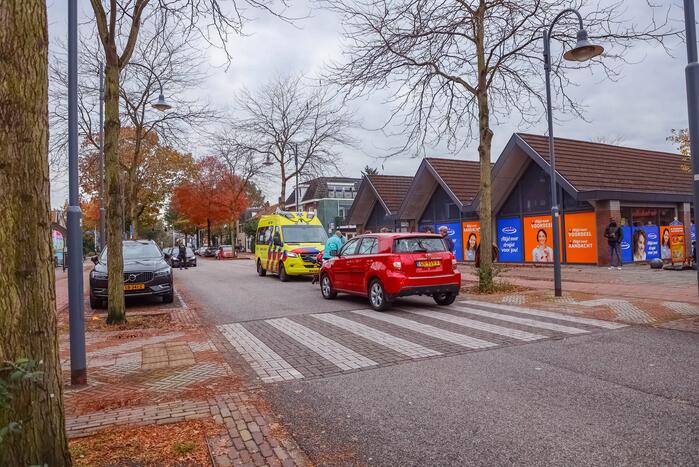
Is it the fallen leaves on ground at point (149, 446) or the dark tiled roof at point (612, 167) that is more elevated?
the dark tiled roof at point (612, 167)

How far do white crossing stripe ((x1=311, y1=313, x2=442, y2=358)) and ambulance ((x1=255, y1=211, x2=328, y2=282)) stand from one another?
27.4 feet

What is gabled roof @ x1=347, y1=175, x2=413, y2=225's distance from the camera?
31.2 meters

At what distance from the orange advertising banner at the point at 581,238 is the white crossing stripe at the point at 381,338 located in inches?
536

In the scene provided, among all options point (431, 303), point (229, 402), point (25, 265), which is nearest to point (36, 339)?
point (25, 265)

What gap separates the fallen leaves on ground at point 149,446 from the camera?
340cm

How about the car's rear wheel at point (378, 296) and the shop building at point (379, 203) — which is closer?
the car's rear wheel at point (378, 296)

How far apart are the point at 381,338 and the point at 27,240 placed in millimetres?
5359

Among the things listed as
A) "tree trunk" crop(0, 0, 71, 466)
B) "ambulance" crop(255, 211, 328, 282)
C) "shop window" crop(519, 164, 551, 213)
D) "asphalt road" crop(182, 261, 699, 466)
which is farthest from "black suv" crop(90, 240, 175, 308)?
"shop window" crop(519, 164, 551, 213)

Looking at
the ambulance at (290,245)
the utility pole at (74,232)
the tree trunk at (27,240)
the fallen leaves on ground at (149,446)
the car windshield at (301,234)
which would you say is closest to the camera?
the tree trunk at (27,240)

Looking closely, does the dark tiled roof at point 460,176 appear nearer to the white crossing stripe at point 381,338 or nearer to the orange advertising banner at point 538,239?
the orange advertising banner at point 538,239

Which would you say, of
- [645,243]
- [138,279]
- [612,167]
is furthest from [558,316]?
[612,167]

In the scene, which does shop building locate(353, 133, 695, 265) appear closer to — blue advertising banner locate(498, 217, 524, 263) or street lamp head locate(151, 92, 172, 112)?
blue advertising banner locate(498, 217, 524, 263)

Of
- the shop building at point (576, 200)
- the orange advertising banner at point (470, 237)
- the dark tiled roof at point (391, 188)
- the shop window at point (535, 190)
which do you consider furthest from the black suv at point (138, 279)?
the dark tiled roof at point (391, 188)

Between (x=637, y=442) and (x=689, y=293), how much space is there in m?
9.33
